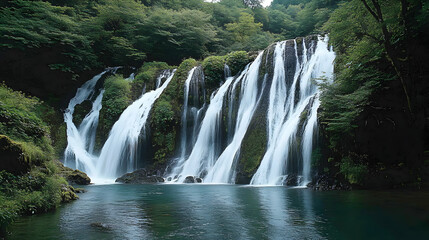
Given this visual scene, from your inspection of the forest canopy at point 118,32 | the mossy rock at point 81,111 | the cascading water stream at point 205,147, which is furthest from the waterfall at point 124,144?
the forest canopy at point 118,32

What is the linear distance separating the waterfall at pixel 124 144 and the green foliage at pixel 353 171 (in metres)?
11.6

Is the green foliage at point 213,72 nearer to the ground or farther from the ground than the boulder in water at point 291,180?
farther from the ground

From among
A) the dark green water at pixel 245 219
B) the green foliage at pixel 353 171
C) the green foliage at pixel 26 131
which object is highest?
the green foliage at pixel 26 131

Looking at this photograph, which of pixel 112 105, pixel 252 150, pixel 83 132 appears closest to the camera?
pixel 252 150

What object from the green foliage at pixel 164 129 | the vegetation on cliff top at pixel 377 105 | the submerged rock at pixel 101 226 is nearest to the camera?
the submerged rock at pixel 101 226

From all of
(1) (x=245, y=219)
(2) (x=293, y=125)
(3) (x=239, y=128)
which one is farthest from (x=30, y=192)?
(3) (x=239, y=128)

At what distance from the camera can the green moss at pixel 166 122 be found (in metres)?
17.0

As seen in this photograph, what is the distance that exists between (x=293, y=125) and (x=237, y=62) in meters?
8.55

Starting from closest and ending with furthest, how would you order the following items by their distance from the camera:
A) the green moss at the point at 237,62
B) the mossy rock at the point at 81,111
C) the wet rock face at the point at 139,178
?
the wet rock face at the point at 139,178, the green moss at the point at 237,62, the mossy rock at the point at 81,111

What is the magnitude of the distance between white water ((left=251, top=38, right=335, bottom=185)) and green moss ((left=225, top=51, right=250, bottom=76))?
11.5 feet

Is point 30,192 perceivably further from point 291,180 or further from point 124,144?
point 124,144

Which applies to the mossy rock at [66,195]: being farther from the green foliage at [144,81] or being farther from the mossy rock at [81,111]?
the mossy rock at [81,111]

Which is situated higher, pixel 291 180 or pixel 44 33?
pixel 44 33

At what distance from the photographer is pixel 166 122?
17.6m
